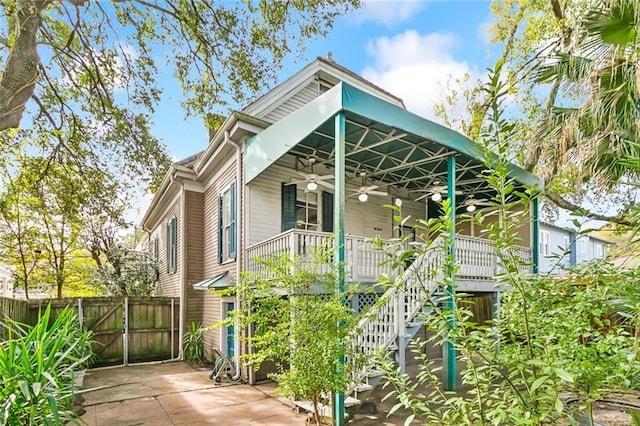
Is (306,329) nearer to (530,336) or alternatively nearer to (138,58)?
(530,336)

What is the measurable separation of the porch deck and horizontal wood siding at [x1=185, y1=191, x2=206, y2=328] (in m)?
3.50

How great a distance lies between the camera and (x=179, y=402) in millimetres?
6324

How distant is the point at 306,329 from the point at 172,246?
837 centimetres

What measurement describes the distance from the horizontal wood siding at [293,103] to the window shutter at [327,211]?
2400 mm

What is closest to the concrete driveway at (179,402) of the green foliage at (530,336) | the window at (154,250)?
the green foliage at (530,336)

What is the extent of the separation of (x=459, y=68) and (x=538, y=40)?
14.2ft

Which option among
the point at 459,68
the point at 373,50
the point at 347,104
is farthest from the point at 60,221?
the point at 459,68

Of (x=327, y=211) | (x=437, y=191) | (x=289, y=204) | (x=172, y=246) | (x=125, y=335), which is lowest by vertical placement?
(x=125, y=335)

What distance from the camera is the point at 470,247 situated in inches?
321

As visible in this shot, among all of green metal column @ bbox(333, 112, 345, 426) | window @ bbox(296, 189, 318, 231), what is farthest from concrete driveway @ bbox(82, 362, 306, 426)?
window @ bbox(296, 189, 318, 231)

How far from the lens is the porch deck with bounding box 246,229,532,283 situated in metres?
6.38

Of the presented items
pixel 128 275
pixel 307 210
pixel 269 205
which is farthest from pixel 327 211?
pixel 128 275

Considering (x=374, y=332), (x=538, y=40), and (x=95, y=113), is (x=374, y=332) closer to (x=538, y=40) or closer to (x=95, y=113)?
(x=95, y=113)

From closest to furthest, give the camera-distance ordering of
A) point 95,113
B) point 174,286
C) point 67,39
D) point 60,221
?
point 67,39 < point 95,113 < point 174,286 < point 60,221
